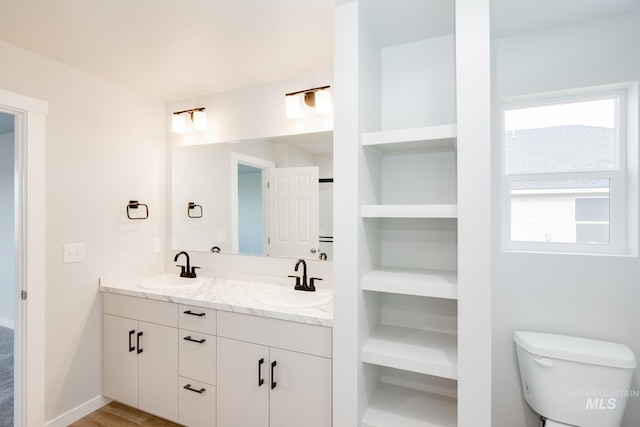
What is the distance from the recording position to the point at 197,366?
1.91 meters

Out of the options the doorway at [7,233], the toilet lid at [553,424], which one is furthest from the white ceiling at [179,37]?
the doorway at [7,233]

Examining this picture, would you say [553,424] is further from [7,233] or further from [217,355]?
[7,233]

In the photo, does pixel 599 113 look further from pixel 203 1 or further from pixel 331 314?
pixel 203 1

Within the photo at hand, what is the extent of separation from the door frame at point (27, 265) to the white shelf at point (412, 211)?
2.02 metres

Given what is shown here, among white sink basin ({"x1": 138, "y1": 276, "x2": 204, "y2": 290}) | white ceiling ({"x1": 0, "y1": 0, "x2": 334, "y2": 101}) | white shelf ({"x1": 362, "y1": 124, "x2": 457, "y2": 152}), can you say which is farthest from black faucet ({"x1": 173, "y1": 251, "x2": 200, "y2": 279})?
white shelf ({"x1": 362, "y1": 124, "x2": 457, "y2": 152})

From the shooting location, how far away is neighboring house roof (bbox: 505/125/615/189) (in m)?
1.72

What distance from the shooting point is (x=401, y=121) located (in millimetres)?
1863

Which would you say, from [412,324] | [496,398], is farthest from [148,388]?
[496,398]

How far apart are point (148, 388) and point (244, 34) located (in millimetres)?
2331

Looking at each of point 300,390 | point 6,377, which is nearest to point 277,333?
point 300,390

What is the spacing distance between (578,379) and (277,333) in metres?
1.48

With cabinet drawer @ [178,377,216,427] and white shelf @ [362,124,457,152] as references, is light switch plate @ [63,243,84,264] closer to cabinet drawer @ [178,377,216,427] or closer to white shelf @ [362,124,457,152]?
cabinet drawer @ [178,377,216,427]

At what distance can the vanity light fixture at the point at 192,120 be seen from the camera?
254 cm

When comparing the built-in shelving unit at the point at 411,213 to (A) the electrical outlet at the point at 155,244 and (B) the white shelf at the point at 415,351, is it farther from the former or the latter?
(A) the electrical outlet at the point at 155,244
